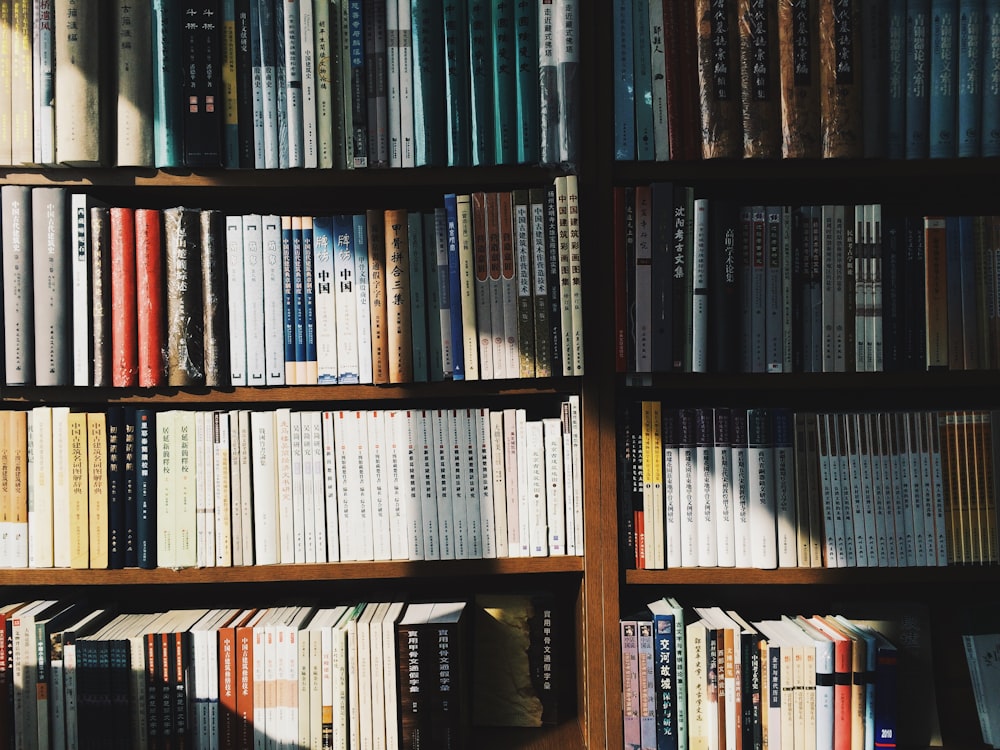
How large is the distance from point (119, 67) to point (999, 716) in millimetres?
1893

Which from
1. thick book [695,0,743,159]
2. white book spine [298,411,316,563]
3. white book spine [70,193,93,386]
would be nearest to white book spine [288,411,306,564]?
white book spine [298,411,316,563]

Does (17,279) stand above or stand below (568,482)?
above

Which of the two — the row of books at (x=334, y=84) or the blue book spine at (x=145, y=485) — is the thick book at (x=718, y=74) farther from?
the blue book spine at (x=145, y=485)

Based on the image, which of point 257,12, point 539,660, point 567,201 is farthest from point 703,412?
point 257,12

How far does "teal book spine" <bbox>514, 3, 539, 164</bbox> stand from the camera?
51.3 inches

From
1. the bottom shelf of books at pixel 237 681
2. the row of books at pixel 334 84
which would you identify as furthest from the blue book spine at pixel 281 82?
the bottom shelf of books at pixel 237 681

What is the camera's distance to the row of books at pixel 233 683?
4.29 ft

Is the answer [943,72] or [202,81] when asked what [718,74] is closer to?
[943,72]

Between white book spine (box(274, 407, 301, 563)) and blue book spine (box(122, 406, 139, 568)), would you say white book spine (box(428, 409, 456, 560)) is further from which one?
blue book spine (box(122, 406, 139, 568))

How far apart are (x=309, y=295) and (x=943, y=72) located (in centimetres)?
115

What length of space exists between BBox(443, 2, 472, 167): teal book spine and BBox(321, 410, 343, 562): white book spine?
0.51 m

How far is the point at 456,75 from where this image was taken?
131cm

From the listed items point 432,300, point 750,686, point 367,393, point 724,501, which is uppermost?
point 432,300

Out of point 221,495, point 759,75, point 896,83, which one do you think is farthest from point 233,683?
point 896,83
